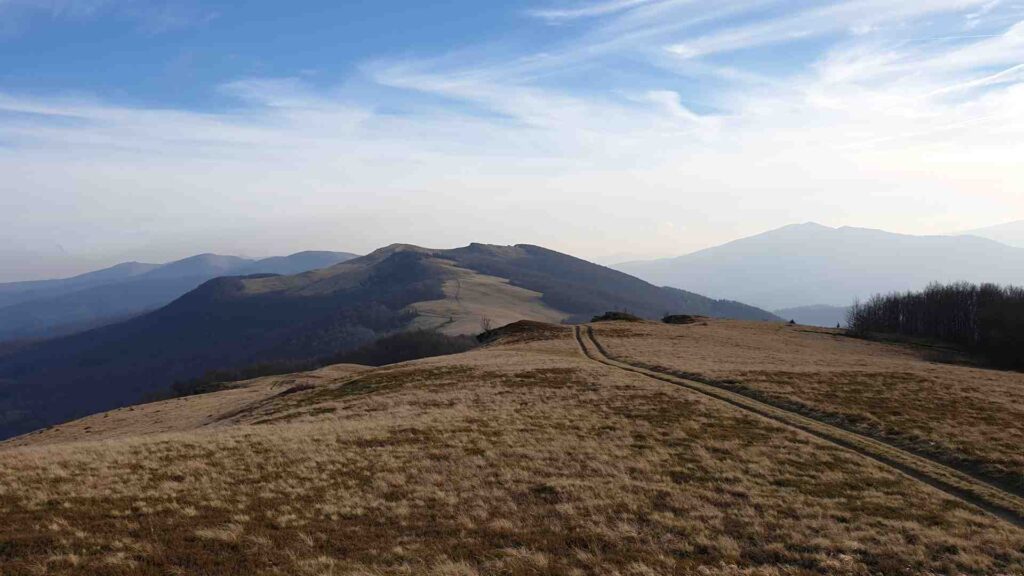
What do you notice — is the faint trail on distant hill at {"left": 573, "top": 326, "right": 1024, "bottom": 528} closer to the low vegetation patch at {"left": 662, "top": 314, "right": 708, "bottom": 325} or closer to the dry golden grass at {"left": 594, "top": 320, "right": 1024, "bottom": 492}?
the dry golden grass at {"left": 594, "top": 320, "right": 1024, "bottom": 492}

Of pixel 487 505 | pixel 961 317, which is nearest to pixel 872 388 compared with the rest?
pixel 487 505

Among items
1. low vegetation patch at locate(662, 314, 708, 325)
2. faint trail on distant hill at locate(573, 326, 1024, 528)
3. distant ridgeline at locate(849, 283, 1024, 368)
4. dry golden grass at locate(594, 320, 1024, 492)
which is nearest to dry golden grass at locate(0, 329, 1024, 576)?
faint trail on distant hill at locate(573, 326, 1024, 528)

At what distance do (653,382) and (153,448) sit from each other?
33.0 metres

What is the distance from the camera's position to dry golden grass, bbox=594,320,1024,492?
27.6 m

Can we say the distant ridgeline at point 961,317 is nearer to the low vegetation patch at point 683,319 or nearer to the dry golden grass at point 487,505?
the low vegetation patch at point 683,319

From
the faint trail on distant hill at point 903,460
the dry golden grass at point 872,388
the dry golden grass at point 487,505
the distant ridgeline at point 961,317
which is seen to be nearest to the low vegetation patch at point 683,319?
the dry golden grass at point 872,388

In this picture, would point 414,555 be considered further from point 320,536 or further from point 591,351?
point 591,351

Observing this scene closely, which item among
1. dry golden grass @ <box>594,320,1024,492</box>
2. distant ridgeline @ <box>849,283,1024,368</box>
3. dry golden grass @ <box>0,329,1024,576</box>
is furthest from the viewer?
A: distant ridgeline @ <box>849,283,1024,368</box>

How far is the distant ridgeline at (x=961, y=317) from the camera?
84250mm

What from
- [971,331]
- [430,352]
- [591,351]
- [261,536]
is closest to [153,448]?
[261,536]

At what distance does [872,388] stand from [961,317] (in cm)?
9020

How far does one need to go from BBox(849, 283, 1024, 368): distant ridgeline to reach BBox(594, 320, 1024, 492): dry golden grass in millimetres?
10277

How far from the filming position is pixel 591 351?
68562 mm

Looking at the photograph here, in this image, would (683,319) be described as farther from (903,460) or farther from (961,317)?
(903,460)
